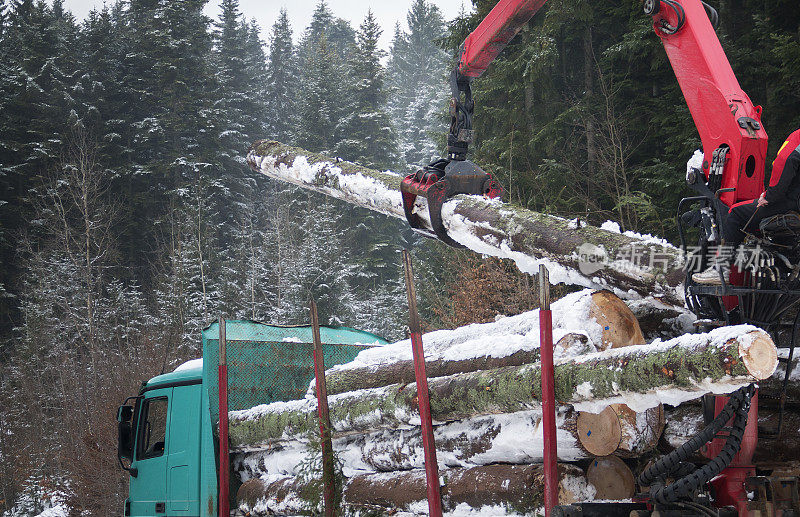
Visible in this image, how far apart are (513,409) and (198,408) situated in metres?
3.49

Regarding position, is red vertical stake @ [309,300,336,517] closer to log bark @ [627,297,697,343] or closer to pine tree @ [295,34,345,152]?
log bark @ [627,297,697,343]

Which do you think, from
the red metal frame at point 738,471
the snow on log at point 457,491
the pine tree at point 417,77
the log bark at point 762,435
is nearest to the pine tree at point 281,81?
the pine tree at point 417,77

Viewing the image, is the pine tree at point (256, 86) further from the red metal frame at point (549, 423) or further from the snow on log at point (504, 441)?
the red metal frame at point (549, 423)

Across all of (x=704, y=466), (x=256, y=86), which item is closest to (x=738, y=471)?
(x=704, y=466)

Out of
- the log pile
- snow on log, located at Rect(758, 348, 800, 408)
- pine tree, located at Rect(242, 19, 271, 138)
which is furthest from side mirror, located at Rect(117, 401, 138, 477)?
pine tree, located at Rect(242, 19, 271, 138)

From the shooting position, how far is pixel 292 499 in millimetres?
5977

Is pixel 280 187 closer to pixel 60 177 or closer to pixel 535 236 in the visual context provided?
pixel 60 177

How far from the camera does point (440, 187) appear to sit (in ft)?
20.8

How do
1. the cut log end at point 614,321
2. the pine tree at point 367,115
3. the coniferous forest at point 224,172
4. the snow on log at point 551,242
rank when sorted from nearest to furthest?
1. the cut log end at point 614,321
2. the snow on log at point 551,242
3. the coniferous forest at point 224,172
4. the pine tree at point 367,115

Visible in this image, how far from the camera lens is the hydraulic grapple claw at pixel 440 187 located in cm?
624

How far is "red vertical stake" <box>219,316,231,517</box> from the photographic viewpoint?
20.5ft

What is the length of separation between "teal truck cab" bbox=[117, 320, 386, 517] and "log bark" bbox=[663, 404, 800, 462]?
3.90 metres

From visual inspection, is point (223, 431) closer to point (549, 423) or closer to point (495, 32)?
point (549, 423)

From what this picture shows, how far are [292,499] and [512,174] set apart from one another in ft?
43.1
